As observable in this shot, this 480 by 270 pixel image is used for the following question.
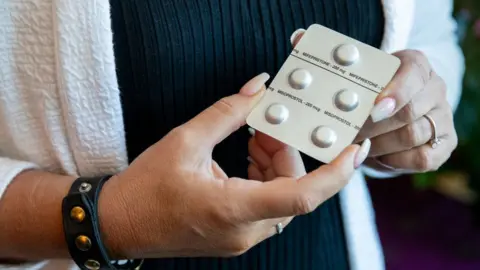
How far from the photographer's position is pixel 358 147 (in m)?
0.46

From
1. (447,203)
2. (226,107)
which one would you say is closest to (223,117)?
(226,107)

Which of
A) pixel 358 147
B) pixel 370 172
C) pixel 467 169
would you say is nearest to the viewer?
pixel 358 147

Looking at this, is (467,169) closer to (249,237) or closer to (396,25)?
(396,25)

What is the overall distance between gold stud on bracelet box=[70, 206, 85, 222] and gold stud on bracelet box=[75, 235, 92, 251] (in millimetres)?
15

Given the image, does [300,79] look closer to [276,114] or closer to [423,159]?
[276,114]

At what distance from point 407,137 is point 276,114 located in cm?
16

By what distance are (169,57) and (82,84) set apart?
0.08 meters

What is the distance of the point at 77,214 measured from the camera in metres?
0.48

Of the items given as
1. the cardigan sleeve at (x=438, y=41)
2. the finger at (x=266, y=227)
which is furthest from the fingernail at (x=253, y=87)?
the cardigan sleeve at (x=438, y=41)

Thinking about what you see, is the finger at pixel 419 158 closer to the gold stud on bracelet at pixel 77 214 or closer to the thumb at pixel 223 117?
the thumb at pixel 223 117

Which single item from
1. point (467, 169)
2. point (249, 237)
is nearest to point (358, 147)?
point (249, 237)

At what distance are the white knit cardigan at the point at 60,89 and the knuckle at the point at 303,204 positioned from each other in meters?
0.18

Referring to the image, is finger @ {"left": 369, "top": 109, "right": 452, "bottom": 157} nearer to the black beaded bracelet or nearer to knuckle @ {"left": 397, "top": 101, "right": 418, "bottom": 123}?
knuckle @ {"left": 397, "top": 101, "right": 418, "bottom": 123}

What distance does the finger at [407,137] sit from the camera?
1.84 ft
